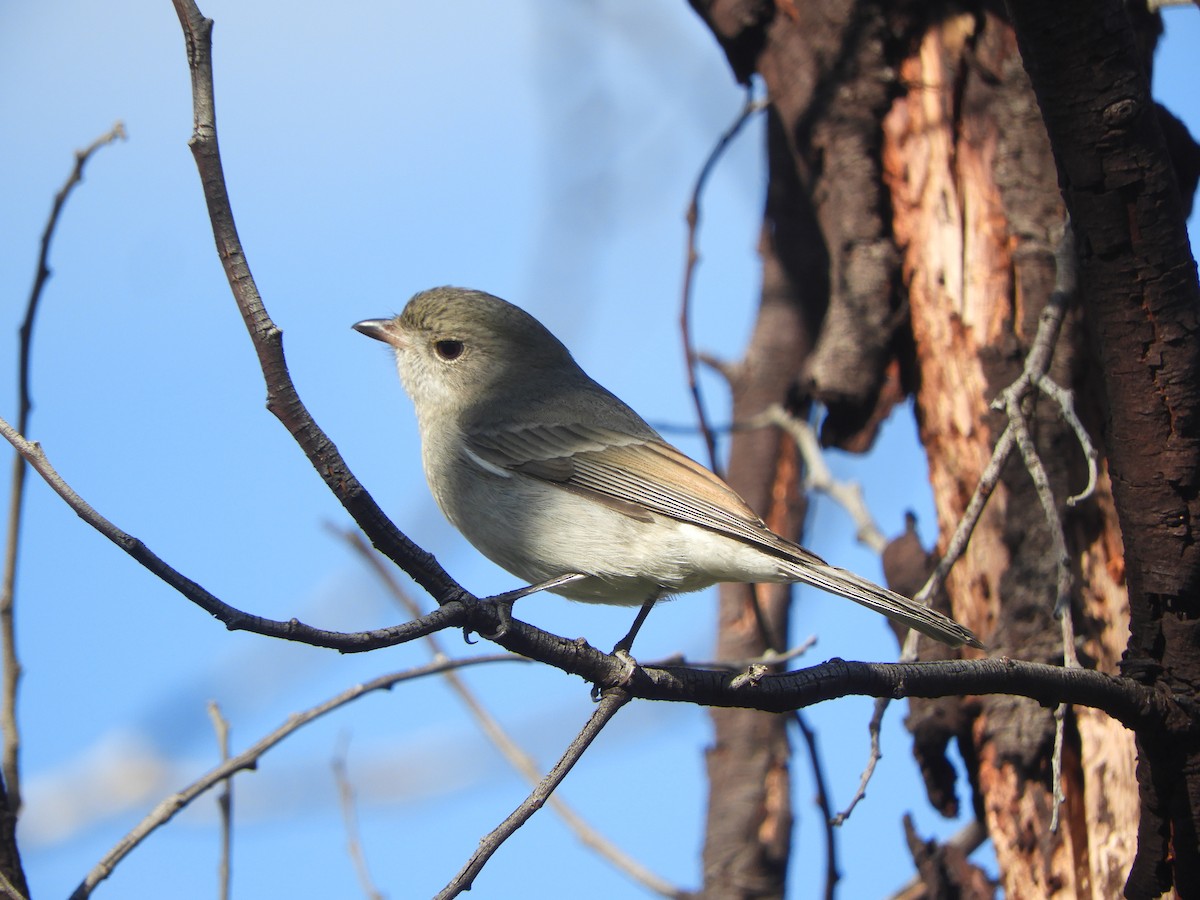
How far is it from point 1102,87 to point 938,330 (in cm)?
219

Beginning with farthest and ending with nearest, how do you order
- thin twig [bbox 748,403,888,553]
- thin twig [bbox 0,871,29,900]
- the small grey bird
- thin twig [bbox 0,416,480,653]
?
thin twig [bbox 748,403,888,553], the small grey bird, thin twig [bbox 0,871,29,900], thin twig [bbox 0,416,480,653]

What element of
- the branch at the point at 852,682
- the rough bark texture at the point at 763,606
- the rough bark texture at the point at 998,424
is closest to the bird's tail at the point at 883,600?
the branch at the point at 852,682

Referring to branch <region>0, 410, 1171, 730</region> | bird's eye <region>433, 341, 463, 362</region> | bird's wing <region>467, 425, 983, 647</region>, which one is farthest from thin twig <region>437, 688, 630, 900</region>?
bird's eye <region>433, 341, 463, 362</region>

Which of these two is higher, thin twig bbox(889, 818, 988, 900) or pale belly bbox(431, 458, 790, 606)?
pale belly bbox(431, 458, 790, 606)

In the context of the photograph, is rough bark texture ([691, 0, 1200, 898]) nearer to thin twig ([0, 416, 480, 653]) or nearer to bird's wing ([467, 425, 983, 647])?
bird's wing ([467, 425, 983, 647])

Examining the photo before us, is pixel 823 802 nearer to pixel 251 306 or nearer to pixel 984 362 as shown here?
pixel 984 362

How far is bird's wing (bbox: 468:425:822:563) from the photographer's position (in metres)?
4.39

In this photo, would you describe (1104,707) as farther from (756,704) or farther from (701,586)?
(701,586)

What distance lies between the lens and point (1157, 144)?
290 cm

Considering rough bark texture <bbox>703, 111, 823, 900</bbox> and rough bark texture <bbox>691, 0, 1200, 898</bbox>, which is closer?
rough bark texture <bbox>691, 0, 1200, 898</bbox>

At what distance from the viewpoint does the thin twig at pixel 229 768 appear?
318cm

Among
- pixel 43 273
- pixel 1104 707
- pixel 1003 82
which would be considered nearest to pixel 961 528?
pixel 1104 707

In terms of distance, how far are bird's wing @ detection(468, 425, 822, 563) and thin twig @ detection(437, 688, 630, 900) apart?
53.9 inches

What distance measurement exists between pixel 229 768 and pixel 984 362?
3.10m
